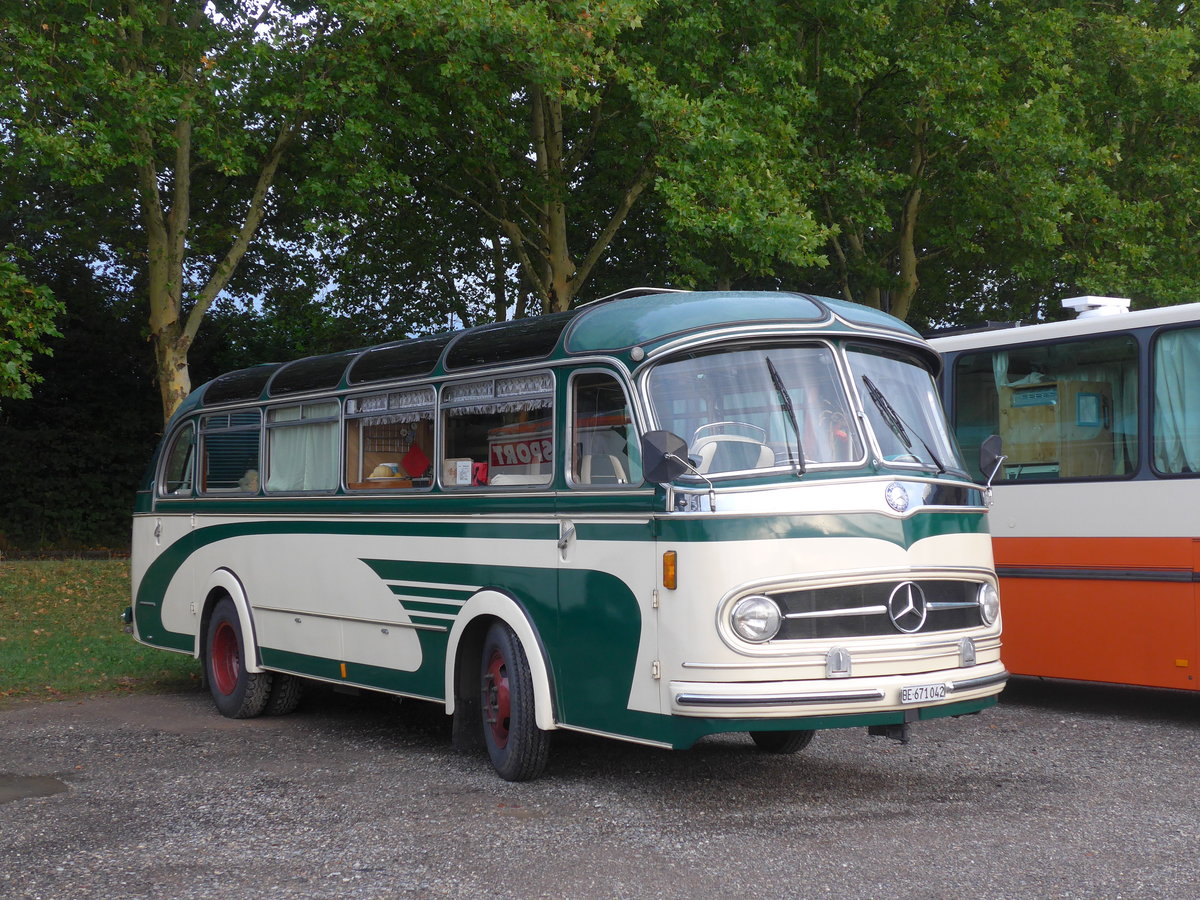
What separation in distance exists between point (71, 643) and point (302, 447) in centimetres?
608

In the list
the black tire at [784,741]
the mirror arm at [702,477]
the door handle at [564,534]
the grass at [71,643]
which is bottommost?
the black tire at [784,741]

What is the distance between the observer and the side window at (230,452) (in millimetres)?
11383

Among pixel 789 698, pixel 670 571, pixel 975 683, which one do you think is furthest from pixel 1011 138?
pixel 789 698

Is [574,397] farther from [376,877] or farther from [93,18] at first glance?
[93,18]

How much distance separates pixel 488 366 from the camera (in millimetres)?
8758

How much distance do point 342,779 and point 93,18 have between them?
41.8 feet

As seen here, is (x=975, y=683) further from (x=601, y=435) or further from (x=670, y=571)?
(x=601, y=435)

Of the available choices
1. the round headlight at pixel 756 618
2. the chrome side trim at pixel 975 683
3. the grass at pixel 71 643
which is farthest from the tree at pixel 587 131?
the round headlight at pixel 756 618

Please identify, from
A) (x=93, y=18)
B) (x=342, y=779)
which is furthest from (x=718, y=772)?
(x=93, y=18)

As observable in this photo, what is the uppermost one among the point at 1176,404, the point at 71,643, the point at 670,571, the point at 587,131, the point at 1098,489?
the point at 587,131

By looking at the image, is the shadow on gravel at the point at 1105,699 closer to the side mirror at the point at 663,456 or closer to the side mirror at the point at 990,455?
the side mirror at the point at 990,455

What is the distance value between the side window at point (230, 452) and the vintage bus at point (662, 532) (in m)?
1.55

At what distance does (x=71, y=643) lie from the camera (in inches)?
603

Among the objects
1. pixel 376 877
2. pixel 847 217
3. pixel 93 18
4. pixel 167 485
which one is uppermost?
pixel 93 18
